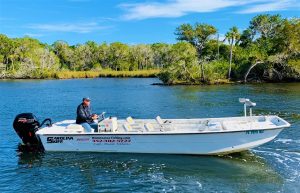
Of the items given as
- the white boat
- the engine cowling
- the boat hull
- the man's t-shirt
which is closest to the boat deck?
the white boat

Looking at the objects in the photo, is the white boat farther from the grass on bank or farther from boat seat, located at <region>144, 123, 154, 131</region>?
the grass on bank

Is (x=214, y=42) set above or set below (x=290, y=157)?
above

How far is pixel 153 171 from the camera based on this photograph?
586 inches

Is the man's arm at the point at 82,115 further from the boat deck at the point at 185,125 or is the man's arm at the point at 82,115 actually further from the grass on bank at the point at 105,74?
the grass on bank at the point at 105,74

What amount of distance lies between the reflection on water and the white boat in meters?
0.33

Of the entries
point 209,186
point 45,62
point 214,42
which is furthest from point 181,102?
point 45,62

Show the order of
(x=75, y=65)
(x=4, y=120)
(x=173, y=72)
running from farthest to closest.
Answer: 1. (x=75, y=65)
2. (x=173, y=72)
3. (x=4, y=120)

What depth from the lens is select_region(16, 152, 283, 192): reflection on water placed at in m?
13.4

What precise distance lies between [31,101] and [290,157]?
2857 centimetres

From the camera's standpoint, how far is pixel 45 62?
10344cm

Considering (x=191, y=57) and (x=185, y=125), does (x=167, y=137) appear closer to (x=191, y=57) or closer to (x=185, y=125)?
(x=185, y=125)

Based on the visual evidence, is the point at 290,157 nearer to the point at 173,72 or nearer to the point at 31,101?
the point at 31,101

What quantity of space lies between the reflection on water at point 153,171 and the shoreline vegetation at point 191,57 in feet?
139

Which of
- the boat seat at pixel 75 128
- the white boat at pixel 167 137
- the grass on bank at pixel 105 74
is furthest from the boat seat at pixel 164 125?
the grass on bank at pixel 105 74
